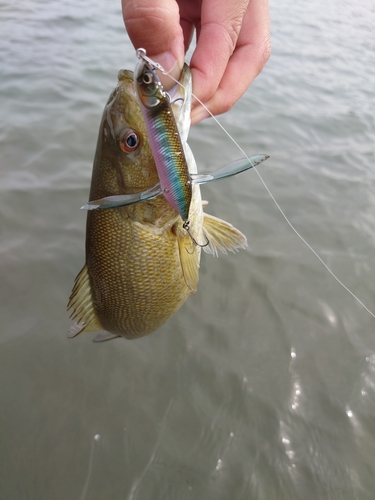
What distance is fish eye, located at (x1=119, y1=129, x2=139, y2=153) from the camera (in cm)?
157

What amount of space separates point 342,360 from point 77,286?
2232 millimetres

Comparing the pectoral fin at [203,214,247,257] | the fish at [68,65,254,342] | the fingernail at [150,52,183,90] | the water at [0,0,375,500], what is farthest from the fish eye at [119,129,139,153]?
the water at [0,0,375,500]

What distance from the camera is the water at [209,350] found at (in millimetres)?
2475

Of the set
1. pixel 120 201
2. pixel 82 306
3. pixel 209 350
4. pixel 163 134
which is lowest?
pixel 209 350

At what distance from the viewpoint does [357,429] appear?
2688 millimetres

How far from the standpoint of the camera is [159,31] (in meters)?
1.42

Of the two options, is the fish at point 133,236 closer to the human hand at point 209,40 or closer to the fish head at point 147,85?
the human hand at point 209,40

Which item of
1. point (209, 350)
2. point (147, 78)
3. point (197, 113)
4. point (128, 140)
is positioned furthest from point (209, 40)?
point (209, 350)

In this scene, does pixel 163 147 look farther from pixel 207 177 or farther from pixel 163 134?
pixel 207 177

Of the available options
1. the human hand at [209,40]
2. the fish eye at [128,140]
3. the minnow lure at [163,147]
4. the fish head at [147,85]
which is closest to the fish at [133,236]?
the fish eye at [128,140]

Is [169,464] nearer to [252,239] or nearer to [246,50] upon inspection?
[252,239]

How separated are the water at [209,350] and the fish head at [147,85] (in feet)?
7.49

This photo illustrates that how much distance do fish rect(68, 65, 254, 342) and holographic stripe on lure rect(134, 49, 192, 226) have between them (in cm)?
23

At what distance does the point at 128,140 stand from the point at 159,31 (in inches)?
16.5
